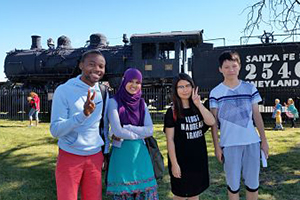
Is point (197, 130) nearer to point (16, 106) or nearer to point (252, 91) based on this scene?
point (252, 91)

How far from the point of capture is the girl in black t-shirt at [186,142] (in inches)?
95.2

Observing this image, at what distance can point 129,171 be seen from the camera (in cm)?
227

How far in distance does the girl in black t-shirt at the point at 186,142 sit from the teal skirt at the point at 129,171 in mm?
247

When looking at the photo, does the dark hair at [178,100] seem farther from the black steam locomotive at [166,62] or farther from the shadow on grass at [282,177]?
the black steam locomotive at [166,62]

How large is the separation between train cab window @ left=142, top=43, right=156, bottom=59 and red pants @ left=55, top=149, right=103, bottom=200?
10.6 m

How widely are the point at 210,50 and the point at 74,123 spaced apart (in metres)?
9.78

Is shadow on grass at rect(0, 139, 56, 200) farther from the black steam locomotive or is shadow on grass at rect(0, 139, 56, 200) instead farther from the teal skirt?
the black steam locomotive

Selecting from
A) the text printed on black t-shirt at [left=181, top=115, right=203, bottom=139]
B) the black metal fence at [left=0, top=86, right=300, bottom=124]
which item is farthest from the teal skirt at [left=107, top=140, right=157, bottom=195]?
the black metal fence at [left=0, top=86, right=300, bottom=124]

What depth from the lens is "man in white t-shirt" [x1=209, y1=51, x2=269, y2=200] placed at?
8.28 ft

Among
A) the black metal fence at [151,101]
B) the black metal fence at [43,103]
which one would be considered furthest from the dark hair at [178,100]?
the black metal fence at [43,103]

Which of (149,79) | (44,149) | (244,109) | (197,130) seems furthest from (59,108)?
(149,79)

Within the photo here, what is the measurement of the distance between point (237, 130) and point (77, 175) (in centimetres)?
148

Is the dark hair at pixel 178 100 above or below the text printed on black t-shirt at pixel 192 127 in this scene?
above

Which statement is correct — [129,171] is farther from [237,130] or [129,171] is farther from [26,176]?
[26,176]
